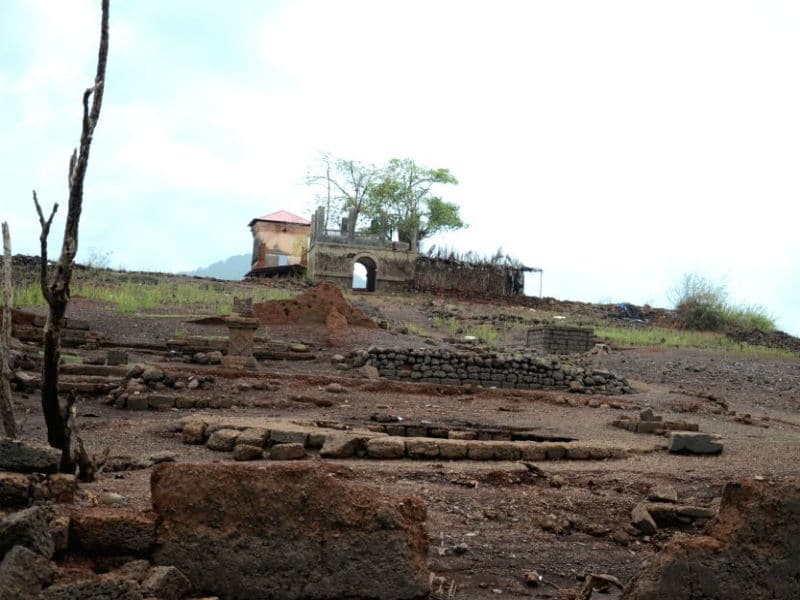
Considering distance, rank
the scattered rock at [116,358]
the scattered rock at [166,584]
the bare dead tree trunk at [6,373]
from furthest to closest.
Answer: the scattered rock at [116,358] → the bare dead tree trunk at [6,373] → the scattered rock at [166,584]

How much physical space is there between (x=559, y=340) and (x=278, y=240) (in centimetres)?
2879

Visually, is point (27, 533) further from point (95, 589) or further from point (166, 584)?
point (166, 584)

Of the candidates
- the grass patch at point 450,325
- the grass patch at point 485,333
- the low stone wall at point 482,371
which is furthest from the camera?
the grass patch at point 450,325

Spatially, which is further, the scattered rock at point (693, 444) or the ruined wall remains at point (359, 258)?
the ruined wall remains at point (359, 258)

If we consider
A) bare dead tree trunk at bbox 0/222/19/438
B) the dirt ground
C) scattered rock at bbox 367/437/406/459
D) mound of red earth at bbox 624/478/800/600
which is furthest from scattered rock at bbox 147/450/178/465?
mound of red earth at bbox 624/478/800/600

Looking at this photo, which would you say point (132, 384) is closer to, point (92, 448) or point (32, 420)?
point (32, 420)

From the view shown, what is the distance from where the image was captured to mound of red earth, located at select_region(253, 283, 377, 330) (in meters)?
23.4

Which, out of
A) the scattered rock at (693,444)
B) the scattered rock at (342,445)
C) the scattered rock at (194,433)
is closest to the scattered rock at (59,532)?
the scattered rock at (342,445)

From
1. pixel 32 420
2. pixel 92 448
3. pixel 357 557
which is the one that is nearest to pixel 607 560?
pixel 357 557

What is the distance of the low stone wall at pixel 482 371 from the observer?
18.6m

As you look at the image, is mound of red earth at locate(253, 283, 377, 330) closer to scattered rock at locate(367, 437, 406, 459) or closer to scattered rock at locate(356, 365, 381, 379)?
scattered rock at locate(356, 365, 381, 379)

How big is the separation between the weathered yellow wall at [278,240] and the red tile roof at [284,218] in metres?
0.28

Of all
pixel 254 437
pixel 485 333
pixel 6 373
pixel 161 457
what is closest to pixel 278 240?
pixel 485 333

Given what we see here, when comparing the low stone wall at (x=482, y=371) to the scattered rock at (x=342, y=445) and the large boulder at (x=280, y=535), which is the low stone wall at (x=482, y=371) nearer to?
the scattered rock at (x=342, y=445)
